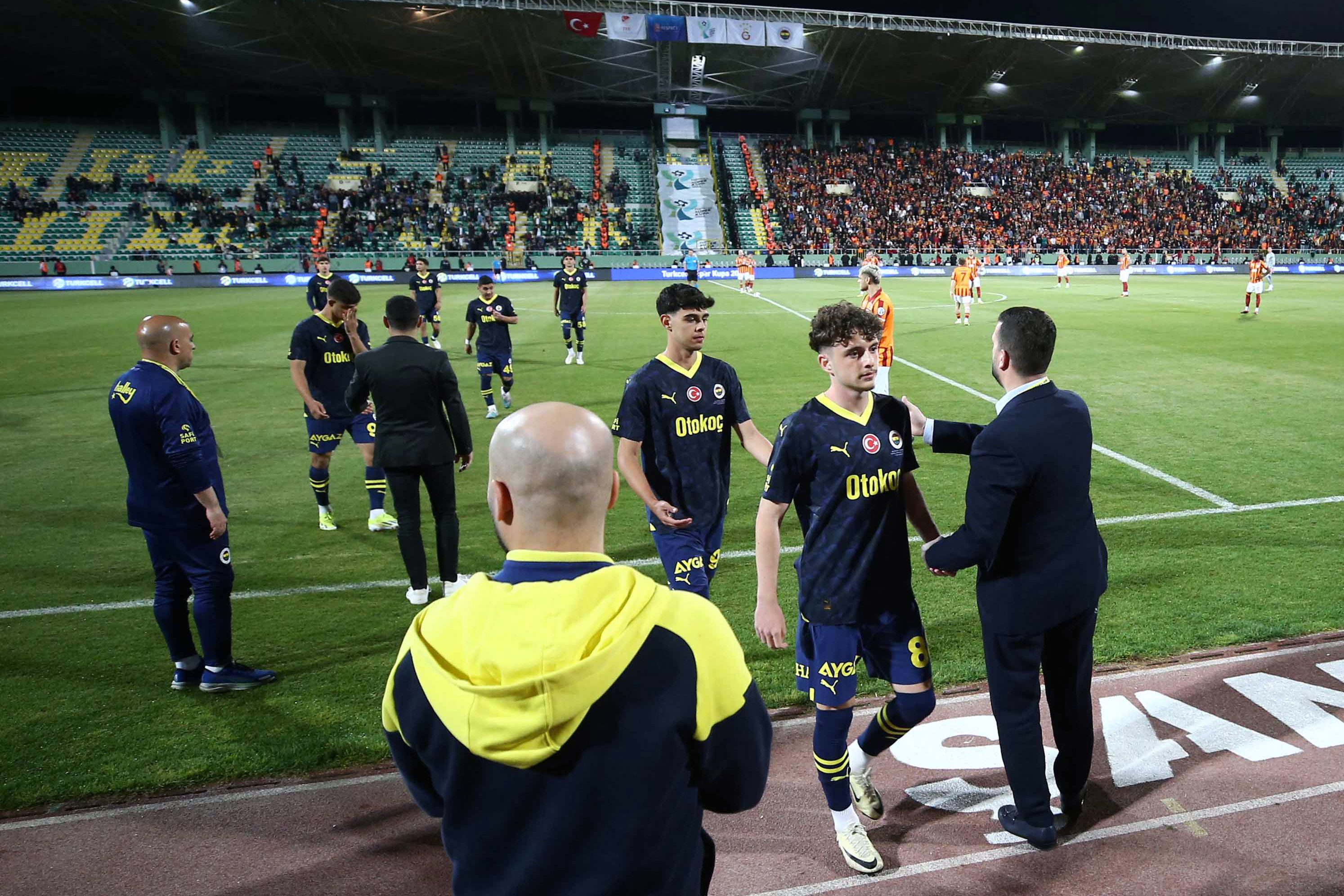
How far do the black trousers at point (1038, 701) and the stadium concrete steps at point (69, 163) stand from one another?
193 feet

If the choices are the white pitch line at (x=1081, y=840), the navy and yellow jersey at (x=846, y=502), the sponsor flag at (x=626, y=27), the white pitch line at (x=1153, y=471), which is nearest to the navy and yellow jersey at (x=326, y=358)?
the navy and yellow jersey at (x=846, y=502)

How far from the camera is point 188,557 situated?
17.0 feet

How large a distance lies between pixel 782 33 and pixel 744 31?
2377mm

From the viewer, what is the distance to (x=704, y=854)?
1968 millimetres

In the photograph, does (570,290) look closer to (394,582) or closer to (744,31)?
(394,582)

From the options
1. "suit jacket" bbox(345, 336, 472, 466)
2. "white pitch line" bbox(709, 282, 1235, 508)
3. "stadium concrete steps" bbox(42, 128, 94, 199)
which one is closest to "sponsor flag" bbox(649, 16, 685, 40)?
"stadium concrete steps" bbox(42, 128, 94, 199)

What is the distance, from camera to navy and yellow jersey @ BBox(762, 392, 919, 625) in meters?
3.65

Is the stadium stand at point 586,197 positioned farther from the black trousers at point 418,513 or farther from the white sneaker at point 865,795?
the white sneaker at point 865,795

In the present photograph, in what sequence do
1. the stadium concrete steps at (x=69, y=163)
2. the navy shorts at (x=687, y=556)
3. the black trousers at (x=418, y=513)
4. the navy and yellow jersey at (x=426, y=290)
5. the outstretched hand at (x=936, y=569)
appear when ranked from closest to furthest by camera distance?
1. the outstretched hand at (x=936, y=569)
2. the navy shorts at (x=687, y=556)
3. the black trousers at (x=418, y=513)
4. the navy and yellow jersey at (x=426, y=290)
5. the stadium concrete steps at (x=69, y=163)

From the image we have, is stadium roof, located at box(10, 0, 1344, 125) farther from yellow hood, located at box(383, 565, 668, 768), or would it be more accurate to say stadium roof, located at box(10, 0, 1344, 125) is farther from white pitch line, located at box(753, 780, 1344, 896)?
yellow hood, located at box(383, 565, 668, 768)

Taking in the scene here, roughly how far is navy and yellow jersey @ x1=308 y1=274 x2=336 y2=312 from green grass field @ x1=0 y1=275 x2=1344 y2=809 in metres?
1.89

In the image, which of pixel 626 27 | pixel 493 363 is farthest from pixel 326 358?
pixel 626 27

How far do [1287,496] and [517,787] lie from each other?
9465 millimetres

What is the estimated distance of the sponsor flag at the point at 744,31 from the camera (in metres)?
49.7
